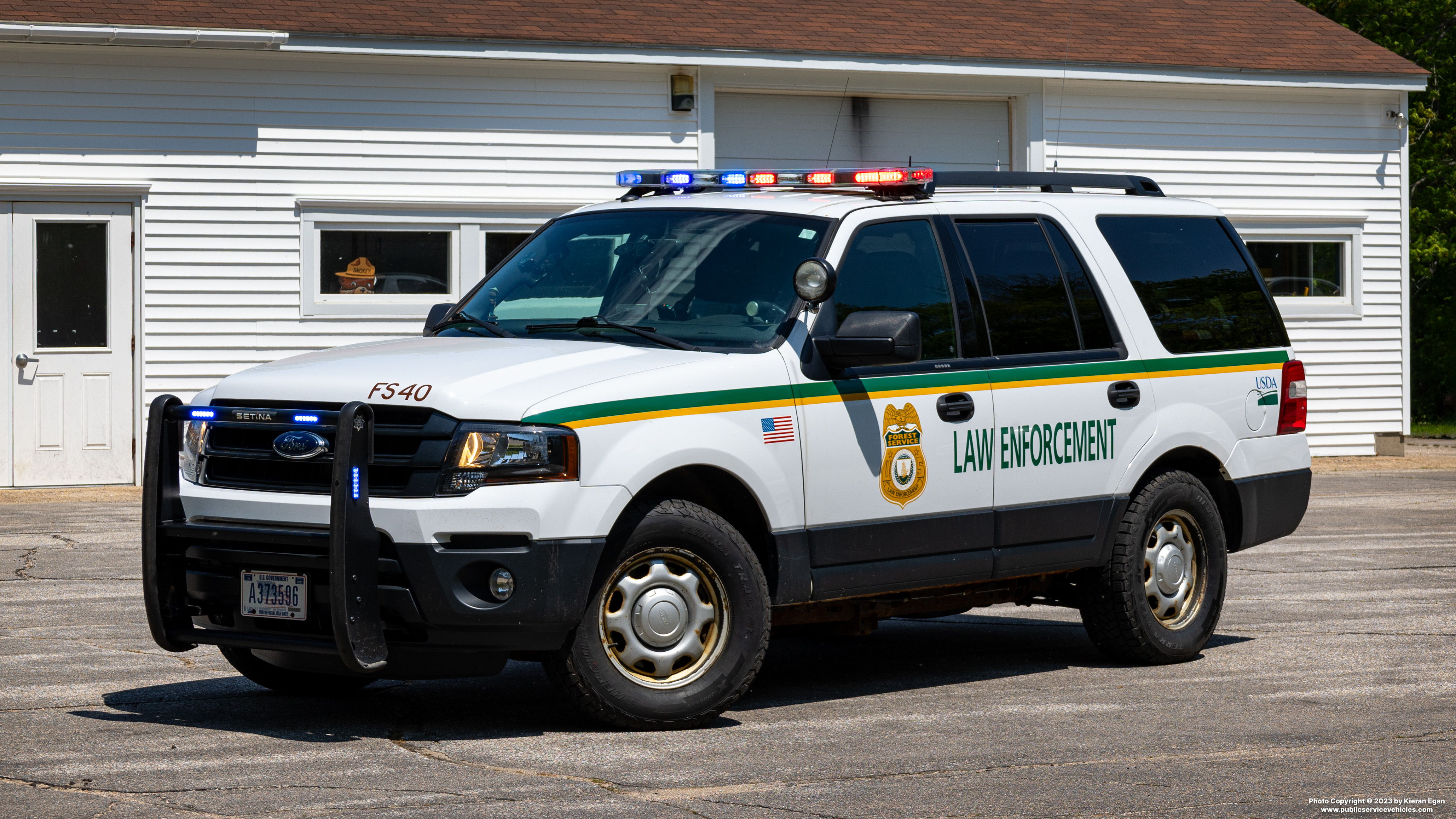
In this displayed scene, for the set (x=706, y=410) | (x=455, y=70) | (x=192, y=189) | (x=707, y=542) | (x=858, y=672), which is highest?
(x=455, y=70)

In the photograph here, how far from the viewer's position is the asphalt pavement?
218 inches

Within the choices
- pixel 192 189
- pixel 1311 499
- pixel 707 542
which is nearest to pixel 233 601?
pixel 707 542

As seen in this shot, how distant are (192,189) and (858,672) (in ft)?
34.1

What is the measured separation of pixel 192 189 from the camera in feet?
54.2

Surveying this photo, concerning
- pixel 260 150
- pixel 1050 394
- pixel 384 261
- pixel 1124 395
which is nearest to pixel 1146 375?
pixel 1124 395

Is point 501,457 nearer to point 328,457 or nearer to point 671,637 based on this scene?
point 328,457

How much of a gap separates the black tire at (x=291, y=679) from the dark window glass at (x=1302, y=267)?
1514cm

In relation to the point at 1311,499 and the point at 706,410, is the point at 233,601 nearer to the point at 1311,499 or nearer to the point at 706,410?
the point at 706,410

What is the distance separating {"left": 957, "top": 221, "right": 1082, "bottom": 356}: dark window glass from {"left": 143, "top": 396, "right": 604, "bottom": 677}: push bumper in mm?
2278

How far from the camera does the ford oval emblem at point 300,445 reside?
20.6ft

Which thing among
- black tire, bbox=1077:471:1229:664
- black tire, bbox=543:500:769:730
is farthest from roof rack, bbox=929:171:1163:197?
black tire, bbox=543:500:769:730

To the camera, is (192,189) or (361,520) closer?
(361,520)

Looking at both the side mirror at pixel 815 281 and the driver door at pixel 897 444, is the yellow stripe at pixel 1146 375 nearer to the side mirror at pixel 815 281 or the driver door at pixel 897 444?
the driver door at pixel 897 444

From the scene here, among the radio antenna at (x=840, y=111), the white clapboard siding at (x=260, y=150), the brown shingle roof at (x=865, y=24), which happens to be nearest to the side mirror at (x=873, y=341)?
the white clapboard siding at (x=260, y=150)
